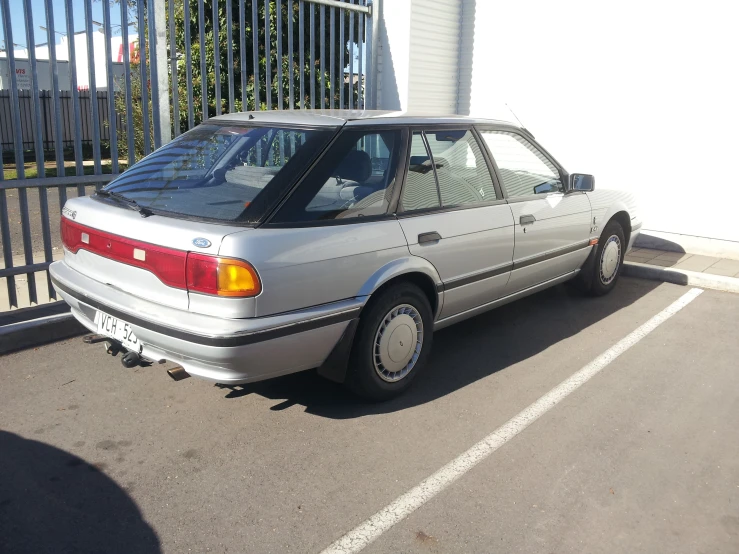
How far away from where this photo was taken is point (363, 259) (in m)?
3.89

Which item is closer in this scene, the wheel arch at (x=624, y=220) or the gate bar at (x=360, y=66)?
the wheel arch at (x=624, y=220)

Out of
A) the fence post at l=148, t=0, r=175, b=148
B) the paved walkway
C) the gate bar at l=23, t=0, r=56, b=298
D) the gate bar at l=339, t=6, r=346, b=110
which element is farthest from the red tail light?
the paved walkway

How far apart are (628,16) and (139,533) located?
7794 mm

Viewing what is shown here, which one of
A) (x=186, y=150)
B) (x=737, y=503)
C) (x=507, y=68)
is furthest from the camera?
(x=507, y=68)

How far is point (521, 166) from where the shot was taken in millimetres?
5414

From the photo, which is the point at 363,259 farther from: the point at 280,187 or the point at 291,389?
the point at 291,389

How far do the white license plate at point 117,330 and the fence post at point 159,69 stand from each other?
2.75 metres

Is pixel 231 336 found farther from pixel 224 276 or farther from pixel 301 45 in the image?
pixel 301 45

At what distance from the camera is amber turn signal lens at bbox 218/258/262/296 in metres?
3.37

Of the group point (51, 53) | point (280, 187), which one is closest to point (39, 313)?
point (51, 53)

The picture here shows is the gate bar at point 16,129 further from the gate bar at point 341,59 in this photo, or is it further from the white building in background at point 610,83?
the white building in background at point 610,83

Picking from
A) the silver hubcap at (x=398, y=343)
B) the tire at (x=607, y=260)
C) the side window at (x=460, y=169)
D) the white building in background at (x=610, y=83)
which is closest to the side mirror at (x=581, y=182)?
the tire at (x=607, y=260)

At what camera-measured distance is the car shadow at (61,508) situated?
2943 mm

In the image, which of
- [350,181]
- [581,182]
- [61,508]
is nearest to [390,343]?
[350,181]
